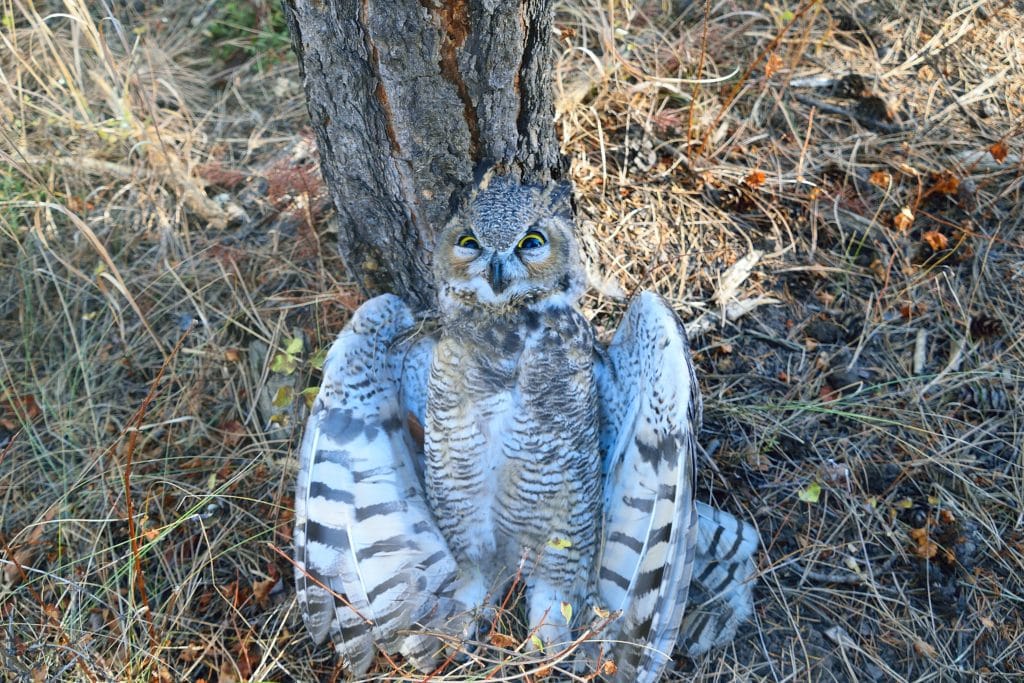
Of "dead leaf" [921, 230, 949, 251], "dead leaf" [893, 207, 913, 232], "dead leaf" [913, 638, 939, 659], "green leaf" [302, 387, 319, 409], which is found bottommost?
"dead leaf" [913, 638, 939, 659]

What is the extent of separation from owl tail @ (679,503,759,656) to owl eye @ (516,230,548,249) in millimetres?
1299

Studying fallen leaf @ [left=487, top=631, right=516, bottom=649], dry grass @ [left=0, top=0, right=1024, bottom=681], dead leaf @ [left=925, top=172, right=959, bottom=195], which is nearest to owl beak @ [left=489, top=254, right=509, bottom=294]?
dry grass @ [left=0, top=0, right=1024, bottom=681]

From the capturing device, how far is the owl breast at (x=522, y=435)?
239 cm

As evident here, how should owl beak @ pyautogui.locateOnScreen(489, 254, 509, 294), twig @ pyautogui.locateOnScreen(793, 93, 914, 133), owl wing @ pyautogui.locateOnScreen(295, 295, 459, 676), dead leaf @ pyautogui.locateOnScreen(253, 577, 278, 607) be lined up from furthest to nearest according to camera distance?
1. twig @ pyautogui.locateOnScreen(793, 93, 914, 133)
2. dead leaf @ pyautogui.locateOnScreen(253, 577, 278, 607)
3. owl wing @ pyautogui.locateOnScreen(295, 295, 459, 676)
4. owl beak @ pyautogui.locateOnScreen(489, 254, 509, 294)

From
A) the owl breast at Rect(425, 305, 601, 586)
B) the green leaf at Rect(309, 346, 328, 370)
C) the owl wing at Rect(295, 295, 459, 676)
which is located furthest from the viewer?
the green leaf at Rect(309, 346, 328, 370)

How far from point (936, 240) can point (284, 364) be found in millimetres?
2981

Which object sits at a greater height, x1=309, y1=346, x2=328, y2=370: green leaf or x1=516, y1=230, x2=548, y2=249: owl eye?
x1=516, y1=230, x2=548, y2=249: owl eye

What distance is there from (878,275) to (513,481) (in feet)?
6.47

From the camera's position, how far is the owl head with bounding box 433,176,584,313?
2.15m

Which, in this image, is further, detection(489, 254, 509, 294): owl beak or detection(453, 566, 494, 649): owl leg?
detection(453, 566, 494, 649): owl leg

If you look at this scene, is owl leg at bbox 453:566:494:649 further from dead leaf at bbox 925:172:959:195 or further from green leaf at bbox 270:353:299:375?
dead leaf at bbox 925:172:959:195

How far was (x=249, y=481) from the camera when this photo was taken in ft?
9.59

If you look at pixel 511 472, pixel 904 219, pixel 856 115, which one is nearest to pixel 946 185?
pixel 904 219

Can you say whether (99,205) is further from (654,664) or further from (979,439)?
(979,439)
